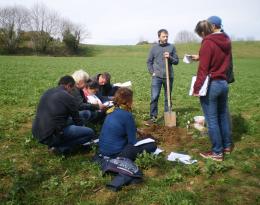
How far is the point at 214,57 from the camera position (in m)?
5.97

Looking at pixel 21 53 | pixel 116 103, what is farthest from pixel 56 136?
pixel 21 53

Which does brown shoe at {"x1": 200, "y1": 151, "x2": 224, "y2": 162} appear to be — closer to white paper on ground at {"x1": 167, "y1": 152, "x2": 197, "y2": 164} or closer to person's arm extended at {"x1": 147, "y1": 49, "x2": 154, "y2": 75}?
white paper on ground at {"x1": 167, "y1": 152, "x2": 197, "y2": 164}

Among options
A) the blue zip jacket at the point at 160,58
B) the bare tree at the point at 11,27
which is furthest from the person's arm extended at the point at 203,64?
the bare tree at the point at 11,27

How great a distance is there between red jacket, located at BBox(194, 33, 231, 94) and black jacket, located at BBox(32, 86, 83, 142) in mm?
2338

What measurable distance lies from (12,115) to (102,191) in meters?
5.71

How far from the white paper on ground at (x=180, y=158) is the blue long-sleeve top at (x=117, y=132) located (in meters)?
0.88

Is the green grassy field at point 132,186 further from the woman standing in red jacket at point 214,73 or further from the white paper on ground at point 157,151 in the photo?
the woman standing in red jacket at point 214,73

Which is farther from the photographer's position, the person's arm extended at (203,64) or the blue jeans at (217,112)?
the blue jeans at (217,112)

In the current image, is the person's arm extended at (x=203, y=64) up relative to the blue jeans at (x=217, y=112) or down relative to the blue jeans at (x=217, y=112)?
up

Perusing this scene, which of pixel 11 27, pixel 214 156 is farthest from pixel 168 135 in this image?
pixel 11 27

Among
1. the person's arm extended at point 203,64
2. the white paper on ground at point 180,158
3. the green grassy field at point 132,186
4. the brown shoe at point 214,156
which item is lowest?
the green grassy field at point 132,186

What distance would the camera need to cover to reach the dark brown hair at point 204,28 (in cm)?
602

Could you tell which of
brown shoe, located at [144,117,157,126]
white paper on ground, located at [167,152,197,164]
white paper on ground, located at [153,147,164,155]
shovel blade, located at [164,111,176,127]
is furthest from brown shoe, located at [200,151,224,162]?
brown shoe, located at [144,117,157,126]

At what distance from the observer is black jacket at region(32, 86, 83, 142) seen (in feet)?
20.2
